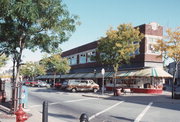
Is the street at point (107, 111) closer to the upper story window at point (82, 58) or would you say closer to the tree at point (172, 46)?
the tree at point (172, 46)

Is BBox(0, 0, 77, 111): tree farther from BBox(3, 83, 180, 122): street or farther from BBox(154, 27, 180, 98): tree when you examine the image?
BBox(154, 27, 180, 98): tree

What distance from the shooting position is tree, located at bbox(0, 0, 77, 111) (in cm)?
922

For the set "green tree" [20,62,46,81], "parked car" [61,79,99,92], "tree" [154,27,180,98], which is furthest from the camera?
"parked car" [61,79,99,92]

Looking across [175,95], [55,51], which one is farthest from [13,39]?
[175,95]

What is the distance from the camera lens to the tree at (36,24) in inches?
363

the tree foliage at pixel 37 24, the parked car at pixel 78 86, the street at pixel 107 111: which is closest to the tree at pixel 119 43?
the parked car at pixel 78 86

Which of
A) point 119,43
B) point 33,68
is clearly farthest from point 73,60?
point 33,68

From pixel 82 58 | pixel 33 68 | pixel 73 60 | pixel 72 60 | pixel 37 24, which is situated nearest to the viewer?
pixel 37 24

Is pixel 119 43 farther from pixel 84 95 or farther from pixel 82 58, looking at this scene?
pixel 82 58

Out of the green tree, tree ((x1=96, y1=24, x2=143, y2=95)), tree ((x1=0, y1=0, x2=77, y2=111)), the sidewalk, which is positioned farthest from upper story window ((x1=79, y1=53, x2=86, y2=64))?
tree ((x1=0, y1=0, x2=77, y2=111))

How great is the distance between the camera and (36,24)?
11477mm

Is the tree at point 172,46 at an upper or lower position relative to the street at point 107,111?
upper

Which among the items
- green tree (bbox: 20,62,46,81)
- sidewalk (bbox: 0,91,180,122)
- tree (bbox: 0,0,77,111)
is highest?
tree (bbox: 0,0,77,111)

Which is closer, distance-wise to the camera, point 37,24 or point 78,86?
point 37,24
